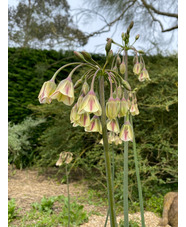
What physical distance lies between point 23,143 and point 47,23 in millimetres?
1861

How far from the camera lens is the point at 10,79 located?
3.64 metres

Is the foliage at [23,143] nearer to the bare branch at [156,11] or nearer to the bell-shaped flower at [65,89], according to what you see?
the bare branch at [156,11]

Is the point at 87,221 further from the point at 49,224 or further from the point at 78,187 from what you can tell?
the point at 78,187

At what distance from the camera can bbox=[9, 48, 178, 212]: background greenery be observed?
7.41 ft

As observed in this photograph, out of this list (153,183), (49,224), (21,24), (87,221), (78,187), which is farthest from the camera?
(21,24)

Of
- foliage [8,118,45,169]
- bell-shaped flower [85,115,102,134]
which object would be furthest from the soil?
bell-shaped flower [85,115,102,134]

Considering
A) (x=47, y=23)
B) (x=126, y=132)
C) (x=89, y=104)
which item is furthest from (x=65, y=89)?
(x=47, y=23)

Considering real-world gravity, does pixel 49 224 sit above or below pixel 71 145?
below

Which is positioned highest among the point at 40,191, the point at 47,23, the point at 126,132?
the point at 47,23

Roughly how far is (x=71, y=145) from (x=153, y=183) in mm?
1037

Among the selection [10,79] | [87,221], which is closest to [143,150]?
[87,221]

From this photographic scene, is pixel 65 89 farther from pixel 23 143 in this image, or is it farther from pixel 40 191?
pixel 23 143

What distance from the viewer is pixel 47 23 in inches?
127

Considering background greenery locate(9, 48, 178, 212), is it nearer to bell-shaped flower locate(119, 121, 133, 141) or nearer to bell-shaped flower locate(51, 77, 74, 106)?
bell-shaped flower locate(119, 121, 133, 141)
